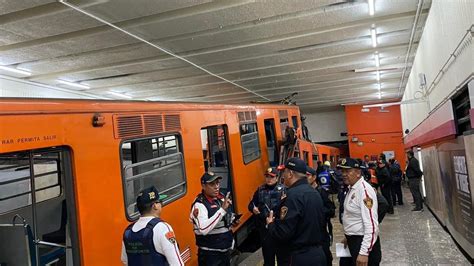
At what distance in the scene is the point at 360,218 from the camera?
3125mm

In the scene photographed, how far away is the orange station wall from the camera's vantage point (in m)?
17.2

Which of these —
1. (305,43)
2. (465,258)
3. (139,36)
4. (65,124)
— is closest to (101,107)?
(65,124)

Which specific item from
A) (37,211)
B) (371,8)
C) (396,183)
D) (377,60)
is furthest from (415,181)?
(37,211)

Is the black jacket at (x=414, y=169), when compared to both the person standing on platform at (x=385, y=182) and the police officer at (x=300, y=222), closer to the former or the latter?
the person standing on platform at (x=385, y=182)

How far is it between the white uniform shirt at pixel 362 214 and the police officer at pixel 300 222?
43 cm

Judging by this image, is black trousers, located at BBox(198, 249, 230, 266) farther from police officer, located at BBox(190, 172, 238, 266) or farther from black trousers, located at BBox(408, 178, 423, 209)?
black trousers, located at BBox(408, 178, 423, 209)

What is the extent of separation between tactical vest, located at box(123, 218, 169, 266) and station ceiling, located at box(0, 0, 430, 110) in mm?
3577

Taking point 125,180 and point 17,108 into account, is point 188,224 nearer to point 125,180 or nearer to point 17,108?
point 125,180

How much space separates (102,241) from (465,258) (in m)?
4.71

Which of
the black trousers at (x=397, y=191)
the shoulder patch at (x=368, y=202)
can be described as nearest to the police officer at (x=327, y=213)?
the shoulder patch at (x=368, y=202)

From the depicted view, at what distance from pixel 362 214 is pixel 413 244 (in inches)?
130

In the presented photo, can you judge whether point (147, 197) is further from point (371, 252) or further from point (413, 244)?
point (413, 244)

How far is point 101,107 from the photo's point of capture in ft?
9.39

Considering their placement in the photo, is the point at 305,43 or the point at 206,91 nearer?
the point at 305,43
